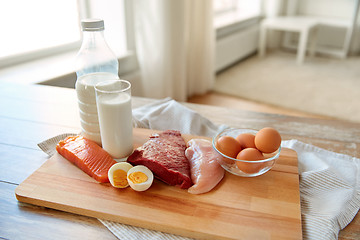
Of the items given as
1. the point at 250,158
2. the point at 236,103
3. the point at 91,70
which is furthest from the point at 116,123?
the point at 236,103

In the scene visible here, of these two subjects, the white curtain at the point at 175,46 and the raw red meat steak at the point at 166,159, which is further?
the white curtain at the point at 175,46

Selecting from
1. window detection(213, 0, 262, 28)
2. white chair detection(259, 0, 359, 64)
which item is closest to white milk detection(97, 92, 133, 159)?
window detection(213, 0, 262, 28)

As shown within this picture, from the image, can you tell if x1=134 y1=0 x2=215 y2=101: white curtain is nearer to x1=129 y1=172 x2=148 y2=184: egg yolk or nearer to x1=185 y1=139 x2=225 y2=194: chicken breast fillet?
x1=185 y1=139 x2=225 y2=194: chicken breast fillet

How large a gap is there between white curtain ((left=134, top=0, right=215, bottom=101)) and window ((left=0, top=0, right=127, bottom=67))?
0.17m

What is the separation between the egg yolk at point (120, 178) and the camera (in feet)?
2.57

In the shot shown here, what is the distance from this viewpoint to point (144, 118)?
1123 millimetres

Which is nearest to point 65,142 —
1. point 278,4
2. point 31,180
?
point 31,180

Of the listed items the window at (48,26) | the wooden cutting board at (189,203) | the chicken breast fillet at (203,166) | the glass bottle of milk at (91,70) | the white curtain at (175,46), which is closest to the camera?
the wooden cutting board at (189,203)

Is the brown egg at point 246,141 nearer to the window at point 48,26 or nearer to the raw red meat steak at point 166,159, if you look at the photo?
the raw red meat steak at point 166,159

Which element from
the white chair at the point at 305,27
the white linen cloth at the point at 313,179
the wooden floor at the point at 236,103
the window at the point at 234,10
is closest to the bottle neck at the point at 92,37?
the white linen cloth at the point at 313,179

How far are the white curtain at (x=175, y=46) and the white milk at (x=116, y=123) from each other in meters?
1.82

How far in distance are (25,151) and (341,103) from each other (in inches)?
118

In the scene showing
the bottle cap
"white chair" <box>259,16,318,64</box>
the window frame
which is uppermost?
the bottle cap

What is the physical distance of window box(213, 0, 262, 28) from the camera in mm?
4138
